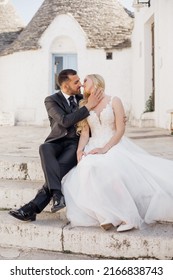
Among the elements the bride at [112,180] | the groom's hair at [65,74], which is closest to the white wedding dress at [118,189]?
the bride at [112,180]

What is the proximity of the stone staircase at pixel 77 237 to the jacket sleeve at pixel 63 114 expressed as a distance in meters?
0.84

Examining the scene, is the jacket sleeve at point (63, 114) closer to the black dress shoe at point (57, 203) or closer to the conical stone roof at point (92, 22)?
the black dress shoe at point (57, 203)

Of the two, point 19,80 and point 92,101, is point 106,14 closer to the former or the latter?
point 19,80

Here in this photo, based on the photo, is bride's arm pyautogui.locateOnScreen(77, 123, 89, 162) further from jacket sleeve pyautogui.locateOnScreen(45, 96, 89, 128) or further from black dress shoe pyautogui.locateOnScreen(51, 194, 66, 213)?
black dress shoe pyautogui.locateOnScreen(51, 194, 66, 213)

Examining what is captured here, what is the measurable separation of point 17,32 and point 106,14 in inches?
222

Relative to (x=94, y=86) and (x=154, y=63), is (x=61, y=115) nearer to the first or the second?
(x=94, y=86)

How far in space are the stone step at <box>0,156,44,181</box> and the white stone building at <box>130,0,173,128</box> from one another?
524 cm

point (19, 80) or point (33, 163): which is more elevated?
point (19, 80)

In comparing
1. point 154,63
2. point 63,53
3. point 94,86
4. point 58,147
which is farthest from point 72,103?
point 63,53

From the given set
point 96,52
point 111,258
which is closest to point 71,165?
point 111,258

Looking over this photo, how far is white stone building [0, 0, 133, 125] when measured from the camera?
52.3ft

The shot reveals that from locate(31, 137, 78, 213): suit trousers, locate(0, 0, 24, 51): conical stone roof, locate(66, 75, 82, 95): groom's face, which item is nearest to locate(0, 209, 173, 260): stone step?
locate(31, 137, 78, 213): suit trousers

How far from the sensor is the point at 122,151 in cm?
315

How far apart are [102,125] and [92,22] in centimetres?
1452
